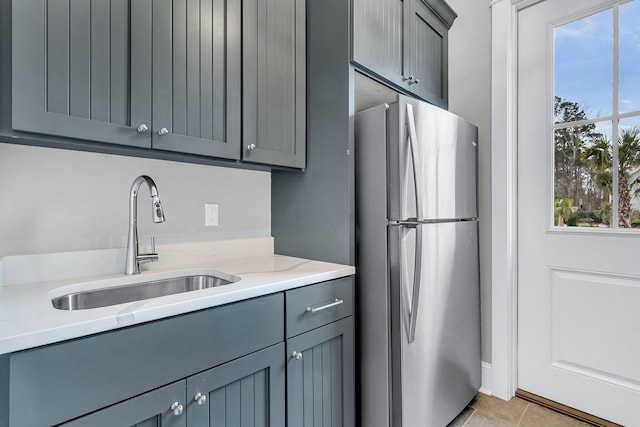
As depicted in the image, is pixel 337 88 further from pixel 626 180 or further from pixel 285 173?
pixel 626 180

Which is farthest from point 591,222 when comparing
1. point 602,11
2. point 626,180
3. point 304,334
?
point 304,334

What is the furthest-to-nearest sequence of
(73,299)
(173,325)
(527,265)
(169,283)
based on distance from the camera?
(527,265)
(169,283)
(73,299)
(173,325)

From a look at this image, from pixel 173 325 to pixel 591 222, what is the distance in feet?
6.77

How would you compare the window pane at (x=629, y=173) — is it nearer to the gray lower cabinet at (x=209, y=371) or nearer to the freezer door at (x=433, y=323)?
the freezer door at (x=433, y=323)

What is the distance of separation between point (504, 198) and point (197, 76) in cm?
177

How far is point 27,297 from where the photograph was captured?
94 cm

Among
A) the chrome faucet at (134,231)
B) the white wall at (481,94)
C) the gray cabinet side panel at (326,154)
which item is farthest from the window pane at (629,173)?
the chrome faucet at (134,231)

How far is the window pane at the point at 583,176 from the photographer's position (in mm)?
1701

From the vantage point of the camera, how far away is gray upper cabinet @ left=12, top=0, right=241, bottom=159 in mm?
896

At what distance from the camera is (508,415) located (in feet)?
5.80

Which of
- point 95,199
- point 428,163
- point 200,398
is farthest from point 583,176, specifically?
point 95,199

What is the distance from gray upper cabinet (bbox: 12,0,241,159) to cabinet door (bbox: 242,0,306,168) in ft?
0.18

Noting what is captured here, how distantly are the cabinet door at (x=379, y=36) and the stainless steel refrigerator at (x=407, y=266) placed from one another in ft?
1.04

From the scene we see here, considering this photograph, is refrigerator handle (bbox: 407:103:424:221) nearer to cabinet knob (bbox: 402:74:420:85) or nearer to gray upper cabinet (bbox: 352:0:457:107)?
gray upper cabinet (bbox: 352:0:457:107)
